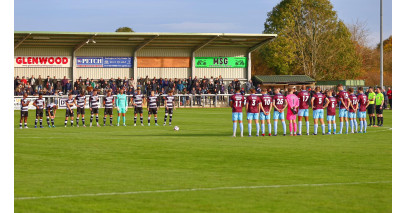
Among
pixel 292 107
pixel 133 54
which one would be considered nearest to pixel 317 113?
pixel 292 107

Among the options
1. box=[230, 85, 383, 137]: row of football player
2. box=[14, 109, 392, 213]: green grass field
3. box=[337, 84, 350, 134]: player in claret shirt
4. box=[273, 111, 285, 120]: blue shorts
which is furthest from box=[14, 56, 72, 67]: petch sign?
box=[337, 84, 350, 134]: player in claret shirt

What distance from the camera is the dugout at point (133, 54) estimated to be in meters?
59.7

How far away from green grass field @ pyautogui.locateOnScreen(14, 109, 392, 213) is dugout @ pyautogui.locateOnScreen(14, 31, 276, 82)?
36.3 m

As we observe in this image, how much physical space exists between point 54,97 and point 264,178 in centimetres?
3675

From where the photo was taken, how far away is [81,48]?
204 feet

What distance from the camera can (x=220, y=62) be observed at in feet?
→ 219

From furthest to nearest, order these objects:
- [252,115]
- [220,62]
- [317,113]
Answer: [220,62] → [317,113] → [252,115]

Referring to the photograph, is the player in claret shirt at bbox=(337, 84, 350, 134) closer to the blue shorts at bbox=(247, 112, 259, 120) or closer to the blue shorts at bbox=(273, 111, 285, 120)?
the blue shorts at bbox=(273, 111, 285, 120)

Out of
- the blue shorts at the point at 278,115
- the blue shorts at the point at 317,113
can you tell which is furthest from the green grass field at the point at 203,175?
the blue shorts at the point at 317,113

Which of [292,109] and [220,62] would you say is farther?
[220,62]

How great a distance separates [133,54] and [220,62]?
9.47 m

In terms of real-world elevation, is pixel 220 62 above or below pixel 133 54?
below

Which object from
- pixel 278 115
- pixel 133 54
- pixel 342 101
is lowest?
pixel 278 115

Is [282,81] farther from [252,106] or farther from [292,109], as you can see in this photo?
[252,106]
